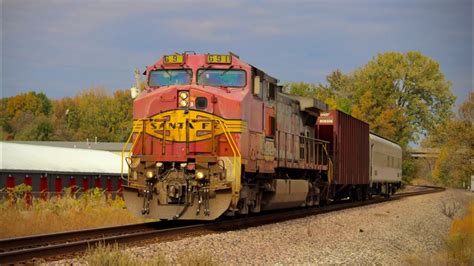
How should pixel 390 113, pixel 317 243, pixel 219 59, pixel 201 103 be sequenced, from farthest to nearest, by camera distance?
1. pixel 390 113
2. pixel 219 59
3. pixel 201 103
4. pixel 317 243

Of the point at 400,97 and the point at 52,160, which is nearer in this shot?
the point at 52,160

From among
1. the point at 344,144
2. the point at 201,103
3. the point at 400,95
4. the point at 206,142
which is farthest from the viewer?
the point at 400,95

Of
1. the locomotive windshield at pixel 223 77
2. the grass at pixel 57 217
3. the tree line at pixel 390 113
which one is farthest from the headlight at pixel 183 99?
the tree line at pixel 390 113

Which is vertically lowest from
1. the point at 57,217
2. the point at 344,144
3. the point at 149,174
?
the point at 57,217

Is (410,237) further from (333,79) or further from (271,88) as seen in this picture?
(333,79)

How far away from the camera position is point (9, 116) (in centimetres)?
10269

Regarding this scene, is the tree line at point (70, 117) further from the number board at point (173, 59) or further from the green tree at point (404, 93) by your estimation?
the number board at point (173, 59)

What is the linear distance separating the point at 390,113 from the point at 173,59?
48.6 meters

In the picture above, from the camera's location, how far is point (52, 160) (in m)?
32.7

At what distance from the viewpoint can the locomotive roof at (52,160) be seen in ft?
97.3

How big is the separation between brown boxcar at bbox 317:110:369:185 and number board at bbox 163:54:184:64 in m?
9.78

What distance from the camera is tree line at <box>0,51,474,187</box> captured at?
168 feet

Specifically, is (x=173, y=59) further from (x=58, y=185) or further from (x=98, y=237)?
(x=58, y=185)

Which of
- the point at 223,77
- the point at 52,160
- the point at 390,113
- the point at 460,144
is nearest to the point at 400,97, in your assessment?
the point at 390,113
